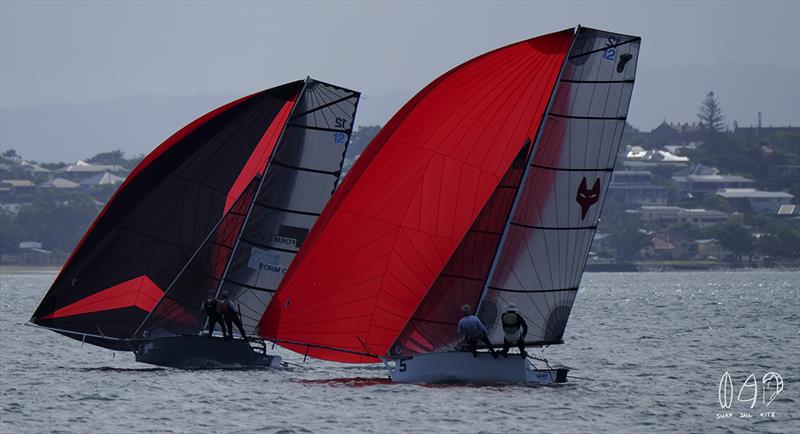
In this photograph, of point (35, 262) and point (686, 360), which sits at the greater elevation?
point (35, 262)

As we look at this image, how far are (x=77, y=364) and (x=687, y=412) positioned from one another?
49.4 ft

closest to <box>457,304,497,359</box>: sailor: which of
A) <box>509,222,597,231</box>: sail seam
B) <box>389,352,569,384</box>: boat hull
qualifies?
<box>389,352,569,384</box>: boat hull

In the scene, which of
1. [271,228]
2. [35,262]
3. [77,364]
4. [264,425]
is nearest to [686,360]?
[271,228]

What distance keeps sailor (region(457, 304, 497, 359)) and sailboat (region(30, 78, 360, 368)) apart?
5.92 metres

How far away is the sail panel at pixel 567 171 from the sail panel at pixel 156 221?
690 cm

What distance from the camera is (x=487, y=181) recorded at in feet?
84.7

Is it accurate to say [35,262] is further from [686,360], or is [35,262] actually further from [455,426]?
[455,426]

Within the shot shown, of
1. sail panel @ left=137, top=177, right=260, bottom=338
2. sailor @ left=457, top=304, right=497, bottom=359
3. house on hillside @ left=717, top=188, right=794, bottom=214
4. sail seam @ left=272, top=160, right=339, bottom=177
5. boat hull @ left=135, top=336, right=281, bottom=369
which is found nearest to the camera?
sailor @ left=457, top=304, right=497, bottom=359

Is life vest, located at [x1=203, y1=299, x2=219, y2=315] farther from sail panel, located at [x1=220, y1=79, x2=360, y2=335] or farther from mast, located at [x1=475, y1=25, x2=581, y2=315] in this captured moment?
mast, located at [x1=475, y1=25, x2=581, y2=315]

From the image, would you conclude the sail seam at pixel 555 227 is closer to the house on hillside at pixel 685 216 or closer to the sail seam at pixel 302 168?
the sail seam at pixel 302 168

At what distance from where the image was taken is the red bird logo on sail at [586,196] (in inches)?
1003

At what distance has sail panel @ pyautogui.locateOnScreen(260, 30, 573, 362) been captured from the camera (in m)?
25.5

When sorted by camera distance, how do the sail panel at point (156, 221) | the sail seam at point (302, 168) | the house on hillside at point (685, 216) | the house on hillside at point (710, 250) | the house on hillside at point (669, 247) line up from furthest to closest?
the house on hillside at point (685, 216)
the house on hillside at point (669, 247)
the house on hillside at point (710, 250)
the sail panel at point (156, 221)
the sail seam at point (302, 168)
